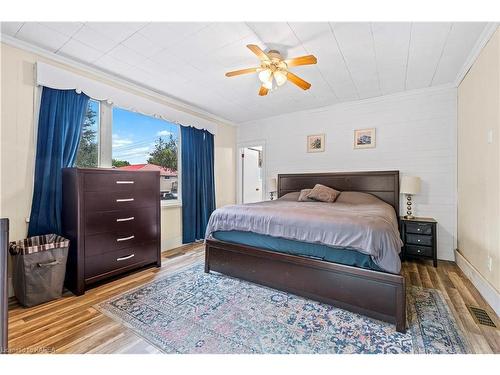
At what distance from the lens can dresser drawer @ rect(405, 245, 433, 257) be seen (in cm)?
312

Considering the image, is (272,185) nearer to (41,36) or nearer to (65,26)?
(65,26)

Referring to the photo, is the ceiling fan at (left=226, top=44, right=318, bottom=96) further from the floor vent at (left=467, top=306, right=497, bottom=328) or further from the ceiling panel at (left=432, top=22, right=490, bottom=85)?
the floor vent at (left=467, top=306, right=497, bottom=328)

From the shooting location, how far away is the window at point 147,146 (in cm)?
335

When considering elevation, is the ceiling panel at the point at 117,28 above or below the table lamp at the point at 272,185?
above

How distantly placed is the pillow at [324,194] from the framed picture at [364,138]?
933 millimetres

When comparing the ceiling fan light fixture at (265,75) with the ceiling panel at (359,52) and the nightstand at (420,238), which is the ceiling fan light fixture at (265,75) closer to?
the ceiling panel at (359,52)

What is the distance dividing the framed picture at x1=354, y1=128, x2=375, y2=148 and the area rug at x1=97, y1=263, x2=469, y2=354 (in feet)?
7.73

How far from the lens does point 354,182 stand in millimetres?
3992

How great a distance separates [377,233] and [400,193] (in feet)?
6.94

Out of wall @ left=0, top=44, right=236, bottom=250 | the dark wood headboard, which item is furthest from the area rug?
the dark wood headboard

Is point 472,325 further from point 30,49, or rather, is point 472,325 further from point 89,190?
point 30,49

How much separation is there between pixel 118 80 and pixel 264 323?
338 cm

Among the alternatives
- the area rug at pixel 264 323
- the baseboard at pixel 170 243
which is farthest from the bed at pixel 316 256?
the baseboard at pixel 170 243

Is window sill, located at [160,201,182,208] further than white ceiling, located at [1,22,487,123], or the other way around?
window sill, located at [160,201,182,208]
